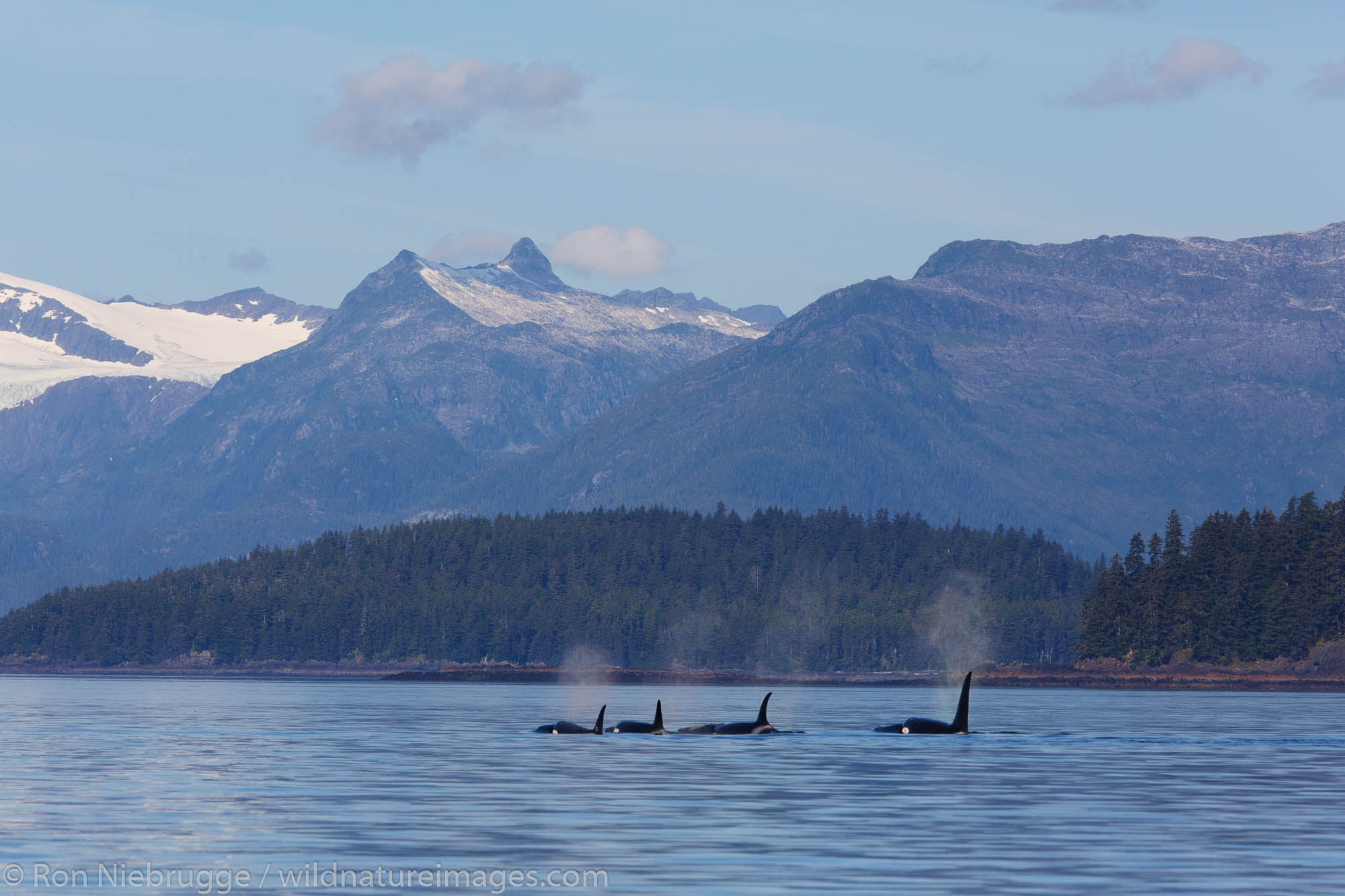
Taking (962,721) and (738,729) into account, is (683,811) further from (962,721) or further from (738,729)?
(962,721)

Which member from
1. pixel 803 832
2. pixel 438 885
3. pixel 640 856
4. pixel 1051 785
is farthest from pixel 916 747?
pixel 438 885

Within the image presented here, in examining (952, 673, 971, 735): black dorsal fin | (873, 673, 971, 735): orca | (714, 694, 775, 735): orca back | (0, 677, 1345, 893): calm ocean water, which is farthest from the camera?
(873, 673, 971, 735): orca

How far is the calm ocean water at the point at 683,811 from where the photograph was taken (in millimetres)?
45688

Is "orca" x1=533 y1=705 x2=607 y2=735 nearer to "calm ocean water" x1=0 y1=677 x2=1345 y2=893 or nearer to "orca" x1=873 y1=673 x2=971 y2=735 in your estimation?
"calm ocean water" x1=0 y1=677 x2=1345 y2=893

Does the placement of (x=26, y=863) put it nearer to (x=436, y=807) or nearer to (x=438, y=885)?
(x=438, y=885)

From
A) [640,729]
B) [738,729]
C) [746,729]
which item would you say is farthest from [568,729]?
[746,729]

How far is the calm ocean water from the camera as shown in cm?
4569

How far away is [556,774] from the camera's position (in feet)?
251

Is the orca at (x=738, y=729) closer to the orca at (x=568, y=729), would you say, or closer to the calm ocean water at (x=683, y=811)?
the calm ocean water at (x=683, y=811)

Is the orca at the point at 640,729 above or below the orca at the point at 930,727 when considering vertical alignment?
below

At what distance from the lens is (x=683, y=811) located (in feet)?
198

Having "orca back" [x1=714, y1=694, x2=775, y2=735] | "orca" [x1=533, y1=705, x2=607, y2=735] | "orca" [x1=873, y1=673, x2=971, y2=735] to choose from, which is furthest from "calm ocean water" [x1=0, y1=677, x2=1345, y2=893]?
"orca" [x1=533, y1=705, x2=607, y2=735]

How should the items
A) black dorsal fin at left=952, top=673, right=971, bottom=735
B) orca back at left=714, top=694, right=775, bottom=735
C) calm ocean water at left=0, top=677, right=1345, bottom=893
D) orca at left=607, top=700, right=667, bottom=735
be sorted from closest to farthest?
1. calm ocean water at left=0, top=677, right=1345, bottom=893
2. orca back at left=714, top=694, right=775, bottom=735
3. black dorsal fin at left=952, top=673, right=971, bottom=735
4. orca at left=607, top=700, right=667, bottom=735

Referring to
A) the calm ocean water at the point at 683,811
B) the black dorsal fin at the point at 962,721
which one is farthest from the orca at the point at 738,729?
the black dorsal fin at the point at 962,721
